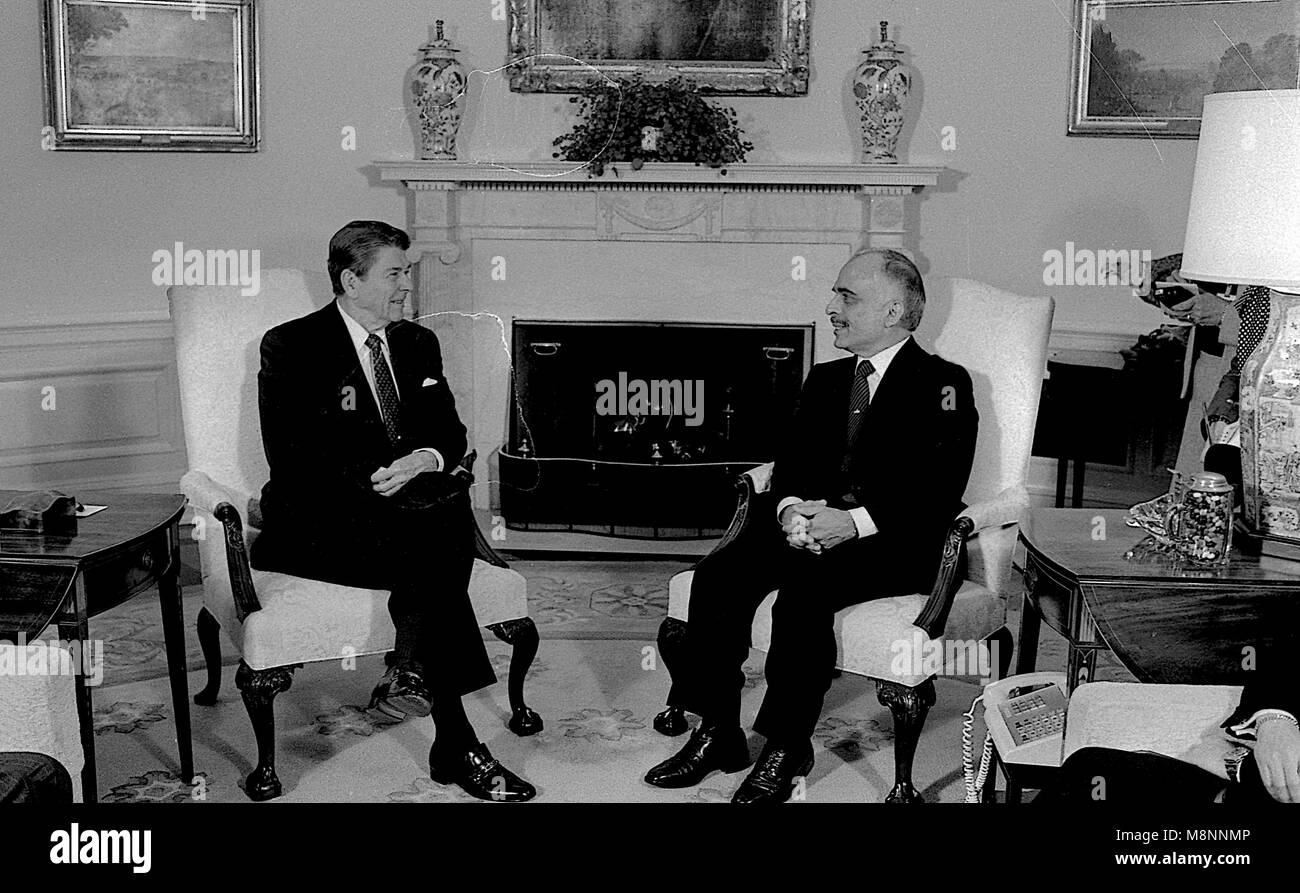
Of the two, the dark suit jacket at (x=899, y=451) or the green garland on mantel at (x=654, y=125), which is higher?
the green garland on mantel at (x=654, y=125)

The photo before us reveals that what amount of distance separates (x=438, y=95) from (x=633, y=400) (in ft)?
5.14

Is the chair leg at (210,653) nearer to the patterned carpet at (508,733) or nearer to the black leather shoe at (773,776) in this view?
the patterned carpet at (508,733)

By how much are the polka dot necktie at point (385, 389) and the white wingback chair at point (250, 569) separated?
210 millimetres

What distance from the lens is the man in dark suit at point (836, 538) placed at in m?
3.30

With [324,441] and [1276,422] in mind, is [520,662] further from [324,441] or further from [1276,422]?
[1276,422]

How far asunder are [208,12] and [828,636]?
4155 mm

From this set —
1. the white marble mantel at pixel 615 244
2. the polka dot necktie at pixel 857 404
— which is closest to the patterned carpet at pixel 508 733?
the polka dot necktie at pixel 857 404

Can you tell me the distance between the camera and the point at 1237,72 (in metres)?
5.73

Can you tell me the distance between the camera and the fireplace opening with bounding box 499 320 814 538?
600cm

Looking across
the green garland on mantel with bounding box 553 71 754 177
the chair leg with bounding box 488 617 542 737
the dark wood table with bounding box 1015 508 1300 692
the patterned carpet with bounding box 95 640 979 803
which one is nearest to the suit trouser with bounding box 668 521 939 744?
the patterned carpet with bounding box 95 640 979 803

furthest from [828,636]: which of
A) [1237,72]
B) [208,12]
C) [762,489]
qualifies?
[208,12]

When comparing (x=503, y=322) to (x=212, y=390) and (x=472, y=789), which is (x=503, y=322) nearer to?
(x=212, y=390)

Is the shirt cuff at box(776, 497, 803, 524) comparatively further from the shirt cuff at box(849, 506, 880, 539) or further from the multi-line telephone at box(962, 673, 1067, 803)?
the multi-line telephone at box(962, 673, 1067, 803)
